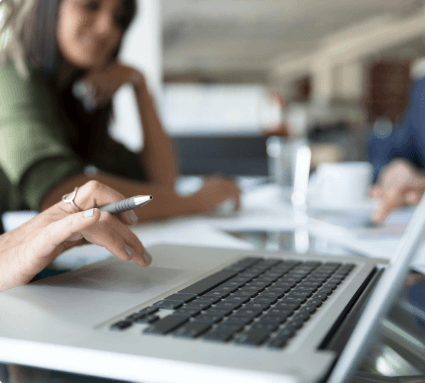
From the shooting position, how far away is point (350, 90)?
10.1 m

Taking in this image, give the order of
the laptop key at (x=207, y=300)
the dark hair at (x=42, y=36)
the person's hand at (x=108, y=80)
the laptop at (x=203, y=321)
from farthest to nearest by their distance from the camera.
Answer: the person's hand at (x=108, y=80) → the dark hair at (x=42, y=36) → the laptop key at (x=207, y=300) → the laptop at (x=203, y=321)

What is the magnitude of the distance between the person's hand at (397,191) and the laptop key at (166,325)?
1.91 feet

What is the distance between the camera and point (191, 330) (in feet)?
0.88

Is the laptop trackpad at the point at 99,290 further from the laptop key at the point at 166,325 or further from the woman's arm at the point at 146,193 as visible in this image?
the woman's arm at the point at 146,193

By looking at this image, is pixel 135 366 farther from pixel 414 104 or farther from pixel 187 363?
pixel 414 104

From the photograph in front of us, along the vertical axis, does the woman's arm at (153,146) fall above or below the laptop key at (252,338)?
above

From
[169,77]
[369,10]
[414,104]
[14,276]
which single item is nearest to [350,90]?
[369,10]

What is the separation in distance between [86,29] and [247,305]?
84 cm

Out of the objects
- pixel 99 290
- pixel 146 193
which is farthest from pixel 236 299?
pixel 146 193

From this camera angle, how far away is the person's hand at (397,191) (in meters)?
0.82

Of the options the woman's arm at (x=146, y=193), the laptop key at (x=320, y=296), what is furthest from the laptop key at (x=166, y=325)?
the woman's arm at (x=146, y=193)

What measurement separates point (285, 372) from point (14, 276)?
27 centimetres

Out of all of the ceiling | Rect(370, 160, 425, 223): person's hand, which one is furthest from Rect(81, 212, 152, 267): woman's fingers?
the ceiling

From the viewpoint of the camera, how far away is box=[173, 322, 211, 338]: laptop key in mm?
262
